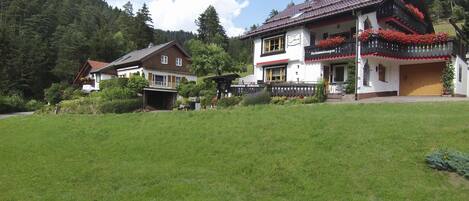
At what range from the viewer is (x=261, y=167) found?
10297 millimetres

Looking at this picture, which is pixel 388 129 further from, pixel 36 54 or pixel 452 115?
pixel 36 54

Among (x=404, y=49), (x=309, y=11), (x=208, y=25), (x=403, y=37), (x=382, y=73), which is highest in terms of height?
(x=208, y=25)

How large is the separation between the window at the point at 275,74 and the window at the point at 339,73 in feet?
12.9

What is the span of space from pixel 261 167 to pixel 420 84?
21.0m

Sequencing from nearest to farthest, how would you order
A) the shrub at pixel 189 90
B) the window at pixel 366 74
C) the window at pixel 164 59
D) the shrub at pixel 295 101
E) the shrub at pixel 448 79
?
the shrub at pixel 295 101
the shrub at pixel 448 79
the window at pixel 366 74
the shrub at pixel 189 90
the window at pixel 164 59

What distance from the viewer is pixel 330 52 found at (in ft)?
88.8

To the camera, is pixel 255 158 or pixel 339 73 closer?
pixel 255 158

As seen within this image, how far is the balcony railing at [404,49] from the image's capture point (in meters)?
24.3

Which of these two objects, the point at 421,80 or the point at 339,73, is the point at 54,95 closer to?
the point at 339,73

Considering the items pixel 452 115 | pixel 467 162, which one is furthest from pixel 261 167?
pixel 452 115

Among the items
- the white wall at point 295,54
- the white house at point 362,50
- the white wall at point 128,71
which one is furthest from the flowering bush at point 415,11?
the white wall at point 128,71

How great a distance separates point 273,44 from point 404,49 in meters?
9.91

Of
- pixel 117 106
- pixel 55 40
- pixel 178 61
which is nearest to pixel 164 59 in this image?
pixel 178 61

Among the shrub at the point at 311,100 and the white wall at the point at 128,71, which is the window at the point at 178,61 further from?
the shrub at the point at 311,100
